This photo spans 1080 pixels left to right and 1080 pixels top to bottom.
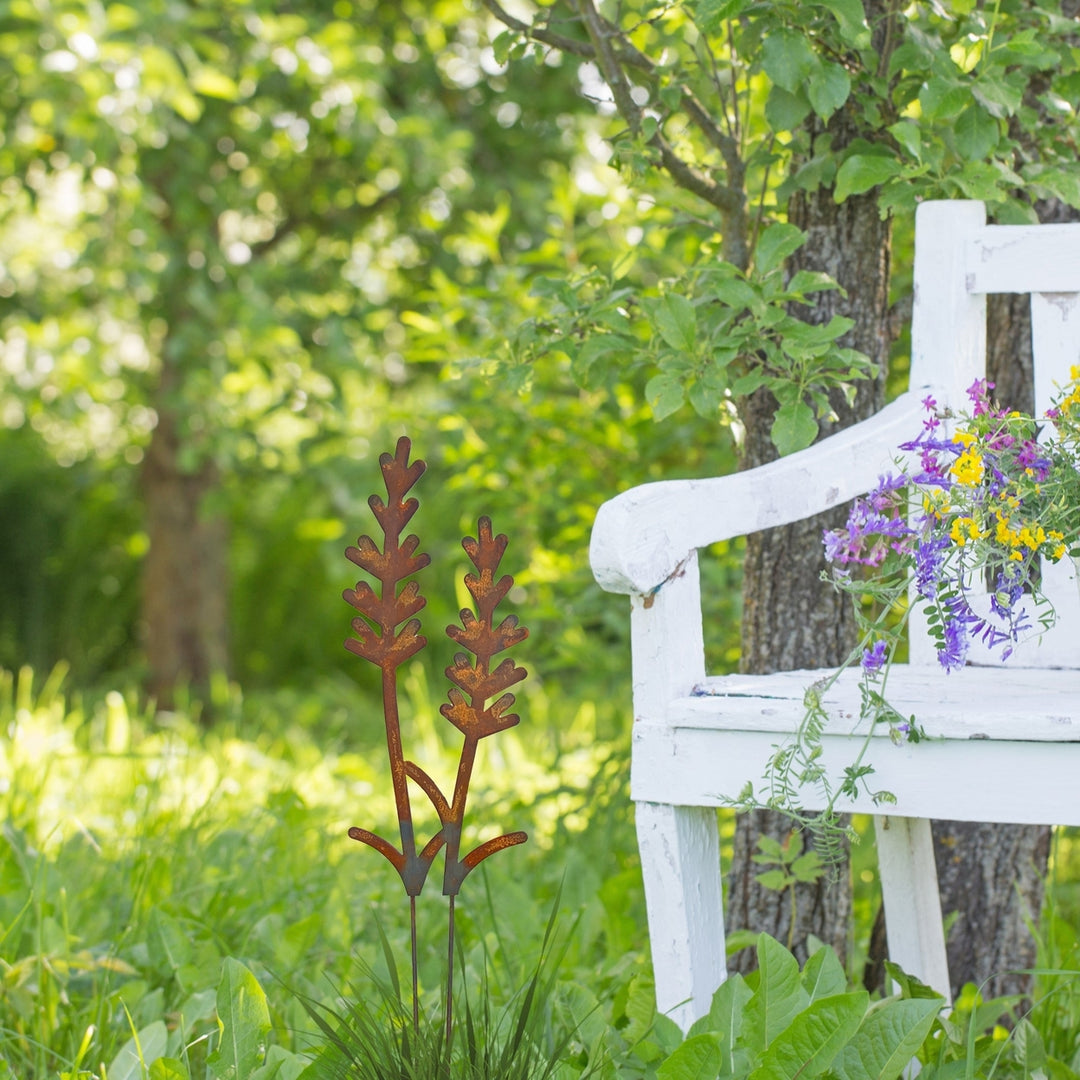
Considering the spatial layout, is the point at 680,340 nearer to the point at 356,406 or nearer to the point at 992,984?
the point at 992,984

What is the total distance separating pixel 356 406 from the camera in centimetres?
360

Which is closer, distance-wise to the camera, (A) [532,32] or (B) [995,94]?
(B) [995,94]

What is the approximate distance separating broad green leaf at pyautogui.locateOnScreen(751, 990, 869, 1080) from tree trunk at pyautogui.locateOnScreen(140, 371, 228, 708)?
11.2 ft

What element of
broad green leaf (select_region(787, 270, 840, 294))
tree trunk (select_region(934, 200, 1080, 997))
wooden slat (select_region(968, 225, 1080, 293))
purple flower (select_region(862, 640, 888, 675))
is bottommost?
tree trunk (select_region(934, 200, 1080, 997))

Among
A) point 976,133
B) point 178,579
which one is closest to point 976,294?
point 976,133

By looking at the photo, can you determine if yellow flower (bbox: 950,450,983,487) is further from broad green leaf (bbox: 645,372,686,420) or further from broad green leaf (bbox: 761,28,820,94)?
broad green leaf (bbox: 761,28,820,94)

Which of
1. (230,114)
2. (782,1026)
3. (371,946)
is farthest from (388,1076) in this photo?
(230,114)

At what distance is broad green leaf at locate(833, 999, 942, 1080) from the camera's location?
1029 mm

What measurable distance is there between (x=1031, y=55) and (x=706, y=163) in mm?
489

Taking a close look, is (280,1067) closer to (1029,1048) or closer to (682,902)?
(682,902)

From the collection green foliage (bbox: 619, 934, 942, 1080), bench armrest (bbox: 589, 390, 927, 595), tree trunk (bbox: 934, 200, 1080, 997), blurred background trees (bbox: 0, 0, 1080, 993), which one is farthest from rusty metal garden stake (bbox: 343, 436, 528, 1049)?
tree trunk (bbox: 934, 200, 1080, 997)

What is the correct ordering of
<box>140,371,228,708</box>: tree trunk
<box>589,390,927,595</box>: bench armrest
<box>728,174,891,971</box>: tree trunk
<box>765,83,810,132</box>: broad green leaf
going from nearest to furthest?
<box>589,390,927,595</box>: bench armrest
<box>765,83,810,132</box>: broad green leaf
<box>728,174,891,971</box>: tree trunk
<box>140,371,228,708</box>: tree trunk

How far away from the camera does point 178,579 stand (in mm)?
4203

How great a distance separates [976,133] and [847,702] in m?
0.72
